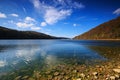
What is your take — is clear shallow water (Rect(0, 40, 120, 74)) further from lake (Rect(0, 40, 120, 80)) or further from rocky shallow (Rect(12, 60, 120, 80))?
rocky shallow (Rect(12, 60, 120, 80))

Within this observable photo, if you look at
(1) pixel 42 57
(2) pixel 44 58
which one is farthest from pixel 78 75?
(1) pixel 42 57

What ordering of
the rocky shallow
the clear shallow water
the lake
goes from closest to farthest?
the rocky shallow < the lake < the clear shallow water

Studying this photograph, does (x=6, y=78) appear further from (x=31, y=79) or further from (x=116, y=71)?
(x=116, y=71)

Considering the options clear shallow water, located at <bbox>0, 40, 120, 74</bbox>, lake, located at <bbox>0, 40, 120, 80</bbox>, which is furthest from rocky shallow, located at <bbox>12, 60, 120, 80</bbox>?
clear shallow water, located at <bbox>0, 40, 120, 74</bbox>

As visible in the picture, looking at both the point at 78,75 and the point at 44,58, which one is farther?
the point at 44,58

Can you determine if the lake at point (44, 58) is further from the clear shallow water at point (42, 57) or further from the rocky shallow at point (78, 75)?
the rocky shallow at point (78, 75)

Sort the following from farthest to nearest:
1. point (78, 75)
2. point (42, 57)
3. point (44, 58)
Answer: point (42, 57) < point (44, 58) < point (78, 75)

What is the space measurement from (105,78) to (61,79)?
4.32 meters

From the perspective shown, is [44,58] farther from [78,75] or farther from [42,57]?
[78,75]

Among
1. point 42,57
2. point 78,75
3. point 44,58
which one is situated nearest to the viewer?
point 78,75

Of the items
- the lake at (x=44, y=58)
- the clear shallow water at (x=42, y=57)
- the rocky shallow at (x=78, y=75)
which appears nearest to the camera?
the rocky shallow at (x=78, y=75)

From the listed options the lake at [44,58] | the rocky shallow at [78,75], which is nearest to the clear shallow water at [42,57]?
the lake at [44,58]

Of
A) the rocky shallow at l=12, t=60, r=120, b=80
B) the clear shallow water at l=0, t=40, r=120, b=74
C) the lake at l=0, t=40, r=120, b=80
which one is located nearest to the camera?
the rocky shallow at l=12, t=60, r=120, b=80

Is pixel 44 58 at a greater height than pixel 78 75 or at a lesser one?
lesser
